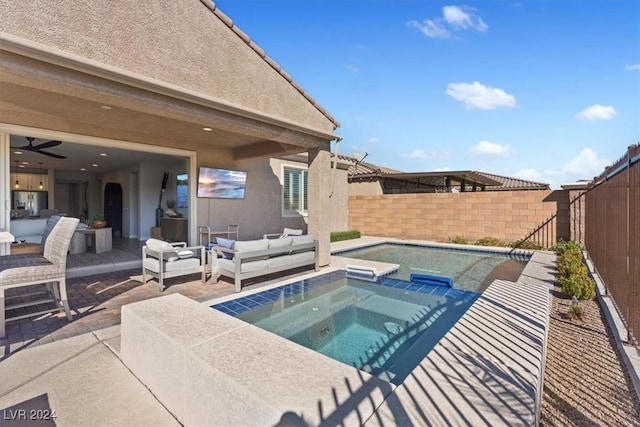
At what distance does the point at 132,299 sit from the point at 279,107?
4.70 metres

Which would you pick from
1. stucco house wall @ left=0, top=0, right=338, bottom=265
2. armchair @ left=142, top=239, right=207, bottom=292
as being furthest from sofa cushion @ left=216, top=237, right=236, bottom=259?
stucco house wall @ left=0, top=0, right=338, bottom=265

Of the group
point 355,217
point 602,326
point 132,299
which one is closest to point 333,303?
point 132,299

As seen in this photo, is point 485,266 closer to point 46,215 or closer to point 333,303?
point 333,303

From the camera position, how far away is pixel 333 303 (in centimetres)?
577

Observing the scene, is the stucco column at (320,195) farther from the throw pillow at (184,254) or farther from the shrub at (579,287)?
the shrub at (579,287)

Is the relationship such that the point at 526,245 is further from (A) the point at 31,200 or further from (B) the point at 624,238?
(A) the point at 31,200

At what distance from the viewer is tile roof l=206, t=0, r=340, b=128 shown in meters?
5.77

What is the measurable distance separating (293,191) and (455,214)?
23.1ft

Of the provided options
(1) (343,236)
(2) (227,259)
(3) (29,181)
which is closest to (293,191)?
(1) (343,236)

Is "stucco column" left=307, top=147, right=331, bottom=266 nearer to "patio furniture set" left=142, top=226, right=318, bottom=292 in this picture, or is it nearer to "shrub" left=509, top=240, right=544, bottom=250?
"patio furniture set" left=142, top=226, right=318, bottom=292

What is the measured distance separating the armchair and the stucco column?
2.73 metres

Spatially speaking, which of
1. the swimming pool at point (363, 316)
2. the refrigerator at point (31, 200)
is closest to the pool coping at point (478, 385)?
the swimming pool at point (363, 316)

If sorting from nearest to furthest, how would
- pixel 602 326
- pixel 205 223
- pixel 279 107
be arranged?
pixel 602 326 < pixel 279 107 < pixel 205 223

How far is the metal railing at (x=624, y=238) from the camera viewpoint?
3676 millimetres
